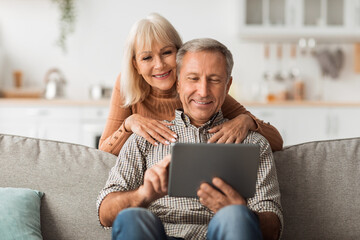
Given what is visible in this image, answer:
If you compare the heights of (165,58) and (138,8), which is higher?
(138,8)

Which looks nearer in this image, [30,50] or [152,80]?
[152,80]

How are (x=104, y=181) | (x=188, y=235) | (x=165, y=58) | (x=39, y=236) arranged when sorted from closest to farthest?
1. (x=188, y=235)
2. (x=39, y=236)
3. (x=104, y=181)
4. (x=165, y=58)

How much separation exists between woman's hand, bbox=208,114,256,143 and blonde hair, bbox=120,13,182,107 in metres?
0.51

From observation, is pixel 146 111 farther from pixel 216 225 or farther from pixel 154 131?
pixel 216 225

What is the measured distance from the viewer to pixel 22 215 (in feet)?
6.23

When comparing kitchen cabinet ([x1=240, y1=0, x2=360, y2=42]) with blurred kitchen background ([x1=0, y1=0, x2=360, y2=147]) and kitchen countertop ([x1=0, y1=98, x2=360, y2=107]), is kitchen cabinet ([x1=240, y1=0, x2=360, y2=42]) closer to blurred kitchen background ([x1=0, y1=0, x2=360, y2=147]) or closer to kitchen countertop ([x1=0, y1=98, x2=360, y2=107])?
blurred kitchen background ([x1=0, y1=0, x2=360, y2=147])

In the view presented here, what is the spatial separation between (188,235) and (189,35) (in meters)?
3.85

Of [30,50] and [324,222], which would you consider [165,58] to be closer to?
[324,222]

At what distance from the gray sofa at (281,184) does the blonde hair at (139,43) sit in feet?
1.16

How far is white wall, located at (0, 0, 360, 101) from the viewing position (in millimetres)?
5410

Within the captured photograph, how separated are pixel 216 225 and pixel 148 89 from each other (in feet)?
3.44

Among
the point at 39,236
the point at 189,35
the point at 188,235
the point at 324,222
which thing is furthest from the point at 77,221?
the point at 189,35

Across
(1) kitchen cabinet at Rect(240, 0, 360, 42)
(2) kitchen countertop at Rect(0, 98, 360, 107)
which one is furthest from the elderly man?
(1) kitchen cabinet at Rect(240, 0, 360, 42)

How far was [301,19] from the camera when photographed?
5.06 m
